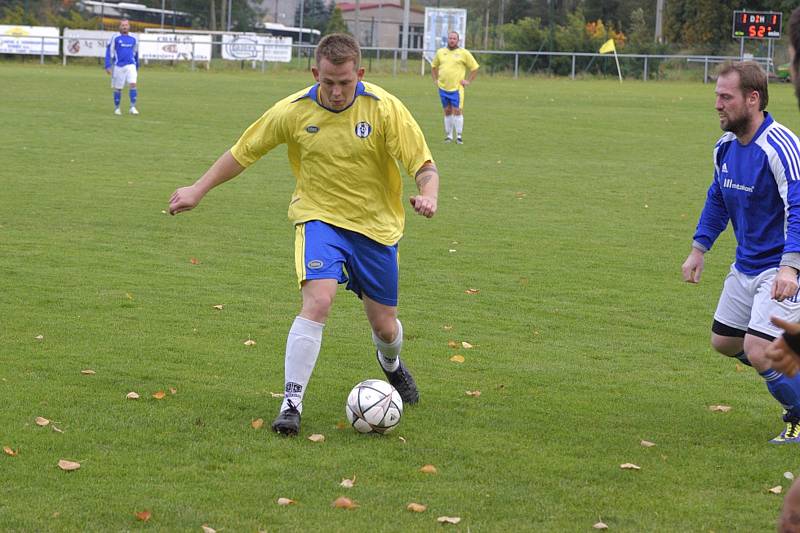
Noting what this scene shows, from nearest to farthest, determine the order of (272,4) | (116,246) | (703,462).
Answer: (703,462)
(116,246)
(272,4)

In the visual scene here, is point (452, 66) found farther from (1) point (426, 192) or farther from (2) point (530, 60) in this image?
(2) point (530, 60)

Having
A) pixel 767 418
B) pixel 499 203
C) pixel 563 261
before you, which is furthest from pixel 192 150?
pixel 767 418

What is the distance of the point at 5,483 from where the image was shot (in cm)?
508

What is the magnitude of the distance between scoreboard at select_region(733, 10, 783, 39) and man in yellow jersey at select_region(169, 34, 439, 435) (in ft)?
155

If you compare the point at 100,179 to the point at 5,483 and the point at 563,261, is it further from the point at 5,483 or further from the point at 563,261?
the point at 5,483

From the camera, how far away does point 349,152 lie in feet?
20.1

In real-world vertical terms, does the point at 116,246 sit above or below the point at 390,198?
below

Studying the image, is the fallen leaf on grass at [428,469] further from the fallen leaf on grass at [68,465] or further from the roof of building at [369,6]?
the roof of building at [369,6]

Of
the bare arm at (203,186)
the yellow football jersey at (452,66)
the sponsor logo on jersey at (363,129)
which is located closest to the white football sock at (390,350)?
the sponsor logo on jersey at (363,129)

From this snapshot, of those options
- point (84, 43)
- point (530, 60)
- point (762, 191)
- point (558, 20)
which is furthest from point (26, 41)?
point (762, 191)

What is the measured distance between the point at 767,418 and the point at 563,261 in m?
5.20

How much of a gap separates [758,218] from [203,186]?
116 inches

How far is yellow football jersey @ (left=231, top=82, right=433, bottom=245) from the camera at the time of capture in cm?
611

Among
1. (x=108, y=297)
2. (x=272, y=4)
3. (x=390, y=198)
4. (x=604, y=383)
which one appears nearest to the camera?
(x=390, y=198)
